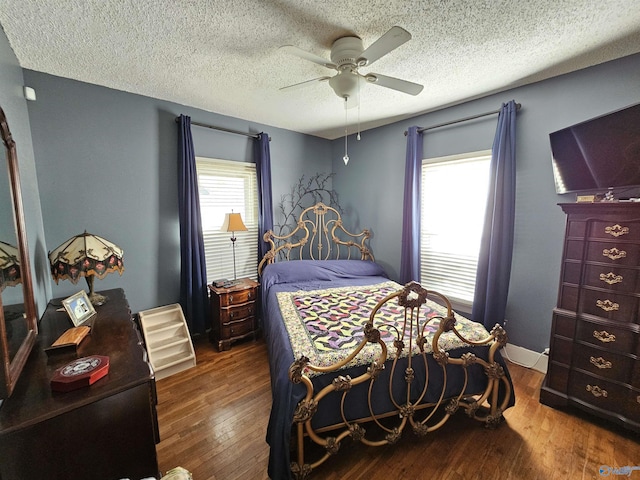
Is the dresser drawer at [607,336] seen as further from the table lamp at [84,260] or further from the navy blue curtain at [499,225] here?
the table lamp at [84,260]

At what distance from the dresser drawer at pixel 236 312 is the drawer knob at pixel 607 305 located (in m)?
2.97

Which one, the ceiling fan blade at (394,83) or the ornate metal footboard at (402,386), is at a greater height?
the ceiling fan blade at (394,83)

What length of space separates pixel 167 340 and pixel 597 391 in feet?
11.7

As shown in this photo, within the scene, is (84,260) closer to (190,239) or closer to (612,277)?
(190,239)

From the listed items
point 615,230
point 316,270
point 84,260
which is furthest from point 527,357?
point 84,260

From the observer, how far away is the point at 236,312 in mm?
2832

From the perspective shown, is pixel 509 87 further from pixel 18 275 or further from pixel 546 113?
pixel 18 275

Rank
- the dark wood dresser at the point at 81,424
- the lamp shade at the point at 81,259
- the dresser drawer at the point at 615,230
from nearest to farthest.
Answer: the dark wood dresser at the point at 81,424 < the dresser drawer at the point at 615,230 < the lamp shade at the point at 81,259

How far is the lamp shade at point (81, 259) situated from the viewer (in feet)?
5.94

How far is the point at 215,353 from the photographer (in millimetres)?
2750

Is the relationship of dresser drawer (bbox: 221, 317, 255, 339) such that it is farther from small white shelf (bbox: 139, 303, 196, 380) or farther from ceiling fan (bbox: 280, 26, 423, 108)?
ceiling fan (bbox: 280, 26, 423, 108)

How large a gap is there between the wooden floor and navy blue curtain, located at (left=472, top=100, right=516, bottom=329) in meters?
0.78

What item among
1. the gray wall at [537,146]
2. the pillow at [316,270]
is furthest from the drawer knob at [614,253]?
the pillow at [316,270]

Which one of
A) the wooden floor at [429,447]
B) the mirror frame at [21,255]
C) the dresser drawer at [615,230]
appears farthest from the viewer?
the dresser drawer at [615,230]
